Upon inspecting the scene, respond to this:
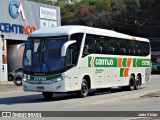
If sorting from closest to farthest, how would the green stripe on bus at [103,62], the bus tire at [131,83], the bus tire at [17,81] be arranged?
the green stripe on bus at [103,62] → the bus tire at [131,83] → the bus tire at [17,81]

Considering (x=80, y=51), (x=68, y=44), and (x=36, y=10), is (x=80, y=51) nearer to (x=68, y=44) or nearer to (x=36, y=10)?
(x=68, y=44)

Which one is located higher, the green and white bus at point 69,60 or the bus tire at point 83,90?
the green and white bus at point 69,60

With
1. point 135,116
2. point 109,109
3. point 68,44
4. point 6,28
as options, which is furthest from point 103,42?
point 6,28

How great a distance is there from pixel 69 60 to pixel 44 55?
1.19m

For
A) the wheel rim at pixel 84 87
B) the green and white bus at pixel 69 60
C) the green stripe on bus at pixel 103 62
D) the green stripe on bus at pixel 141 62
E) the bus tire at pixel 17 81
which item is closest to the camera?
the green and white bus at pixel 69 60

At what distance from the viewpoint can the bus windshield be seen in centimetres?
1928

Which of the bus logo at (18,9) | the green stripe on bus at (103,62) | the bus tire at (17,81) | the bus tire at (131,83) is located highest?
the bus logo at (18,9)

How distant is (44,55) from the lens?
64.2 ft

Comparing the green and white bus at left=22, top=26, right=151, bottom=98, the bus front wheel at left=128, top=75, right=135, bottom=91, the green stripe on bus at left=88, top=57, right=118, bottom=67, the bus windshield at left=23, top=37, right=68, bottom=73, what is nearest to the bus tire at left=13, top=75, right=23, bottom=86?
the bus front wheel at left=128, top=75, right=135, bottom=91

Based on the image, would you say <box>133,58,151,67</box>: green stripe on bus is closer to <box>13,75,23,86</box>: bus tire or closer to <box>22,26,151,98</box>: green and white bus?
<box>22,26,151,98</box>: green and white bus

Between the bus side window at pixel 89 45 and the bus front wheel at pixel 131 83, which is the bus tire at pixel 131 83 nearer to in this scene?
the bus front wheel at pixel 131 83

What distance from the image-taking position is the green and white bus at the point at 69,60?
1923 cm

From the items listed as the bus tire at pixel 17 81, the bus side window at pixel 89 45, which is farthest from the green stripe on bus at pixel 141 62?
the bus tire at pixel 17 81

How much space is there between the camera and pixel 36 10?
48.5 metres
